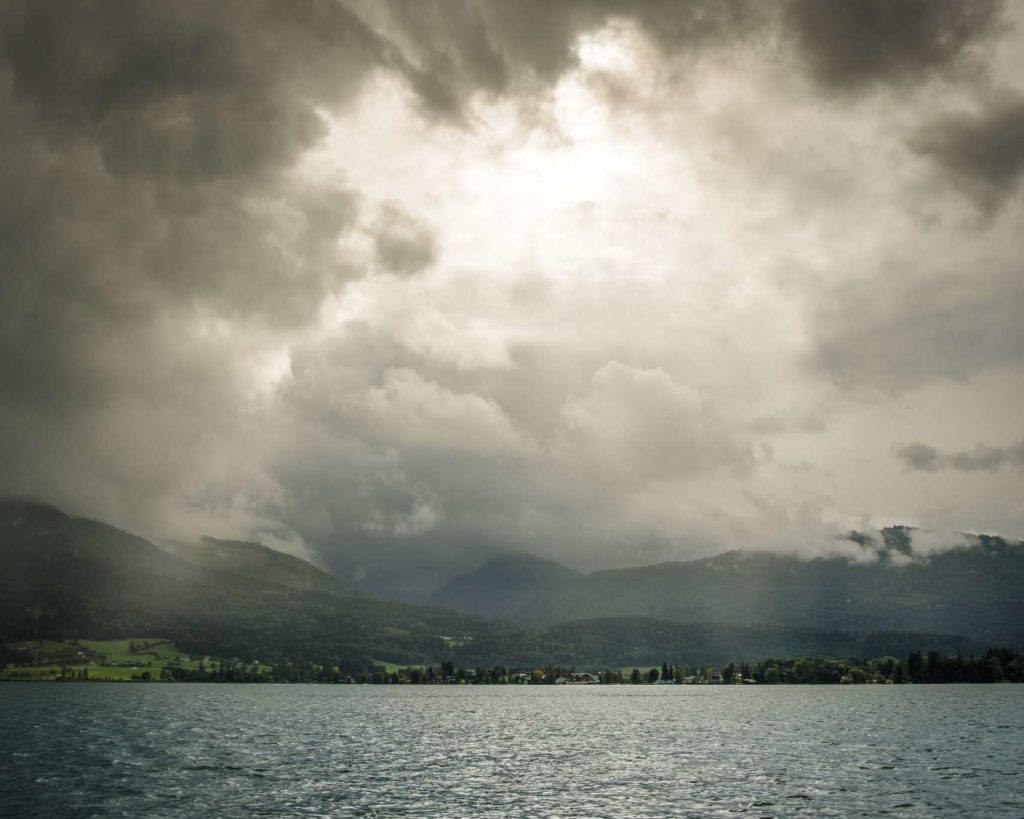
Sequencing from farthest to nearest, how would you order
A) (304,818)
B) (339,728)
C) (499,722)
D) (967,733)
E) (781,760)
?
(499,722), (339,728), (967,733), (781,760), (304,818)

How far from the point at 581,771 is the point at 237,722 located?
11017 centimetres

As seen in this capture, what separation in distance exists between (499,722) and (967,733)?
99493mm

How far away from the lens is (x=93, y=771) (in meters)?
96.9

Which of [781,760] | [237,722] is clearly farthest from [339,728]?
[781,760]

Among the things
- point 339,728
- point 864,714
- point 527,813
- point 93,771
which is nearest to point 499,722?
point 339,728

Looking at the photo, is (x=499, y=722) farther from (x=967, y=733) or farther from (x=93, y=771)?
(x=93, y=771)

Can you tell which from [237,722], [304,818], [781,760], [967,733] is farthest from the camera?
[237,722]

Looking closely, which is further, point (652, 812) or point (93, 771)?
point (93, 771)

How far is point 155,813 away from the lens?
237ft

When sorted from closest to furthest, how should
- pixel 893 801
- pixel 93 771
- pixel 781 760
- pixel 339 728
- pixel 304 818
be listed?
pixel 304 818 < pixel 893 801 < pixel 93 771 < pixel 781 760 < pixel 339 728

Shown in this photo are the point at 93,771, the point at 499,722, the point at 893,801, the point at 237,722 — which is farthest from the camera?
the point at 499,722

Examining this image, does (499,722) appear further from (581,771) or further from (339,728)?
(581,771)

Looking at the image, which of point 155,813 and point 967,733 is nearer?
point 155,813

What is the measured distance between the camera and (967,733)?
465 ft
